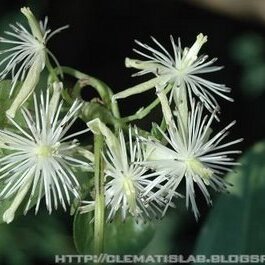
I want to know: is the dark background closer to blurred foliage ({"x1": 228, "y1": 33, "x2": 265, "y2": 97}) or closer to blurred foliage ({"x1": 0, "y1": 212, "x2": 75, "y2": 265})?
blurred foliage ({"x1": 228, "y1": 33, "x2": 265, "y2": 97})

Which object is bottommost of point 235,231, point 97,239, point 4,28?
point 97,239

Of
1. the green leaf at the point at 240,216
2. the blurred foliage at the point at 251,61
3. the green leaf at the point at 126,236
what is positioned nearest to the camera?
the green leaf at the point at 126,236

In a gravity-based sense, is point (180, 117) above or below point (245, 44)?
below

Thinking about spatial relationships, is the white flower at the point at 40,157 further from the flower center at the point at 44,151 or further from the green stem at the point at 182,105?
the green stem at the point at 182,105

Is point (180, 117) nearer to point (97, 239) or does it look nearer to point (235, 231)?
point (97, 239)

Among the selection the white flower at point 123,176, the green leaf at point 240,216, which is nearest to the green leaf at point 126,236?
the white flower at point 123,176

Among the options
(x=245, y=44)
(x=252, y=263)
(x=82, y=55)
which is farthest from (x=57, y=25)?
(x=252, y=263)
